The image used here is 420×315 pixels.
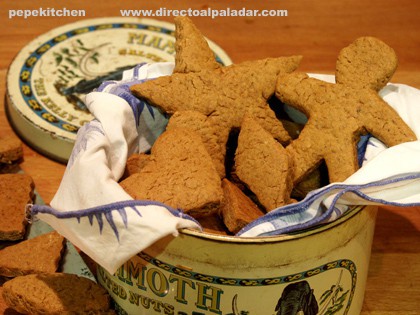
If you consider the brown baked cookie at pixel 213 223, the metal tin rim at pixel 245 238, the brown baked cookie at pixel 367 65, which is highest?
the brown baked cookie at pixel 367 65

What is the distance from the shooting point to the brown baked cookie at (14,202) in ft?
2.90

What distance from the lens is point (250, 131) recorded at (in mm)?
748

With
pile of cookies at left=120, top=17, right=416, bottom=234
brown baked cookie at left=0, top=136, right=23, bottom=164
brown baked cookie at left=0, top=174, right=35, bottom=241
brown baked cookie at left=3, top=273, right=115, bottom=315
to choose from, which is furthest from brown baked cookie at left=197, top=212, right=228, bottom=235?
brown baked cookie at left=0, top=136, right=23, bottom=164

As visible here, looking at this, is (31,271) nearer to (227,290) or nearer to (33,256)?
(33,256)

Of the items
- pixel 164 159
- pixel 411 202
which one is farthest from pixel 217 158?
pixel 411 202

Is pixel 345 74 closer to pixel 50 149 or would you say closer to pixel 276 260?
pixel 276 260

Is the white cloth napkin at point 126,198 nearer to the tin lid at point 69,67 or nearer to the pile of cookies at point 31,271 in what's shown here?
the pile of cookies at point 31,271

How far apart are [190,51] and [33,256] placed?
295mm

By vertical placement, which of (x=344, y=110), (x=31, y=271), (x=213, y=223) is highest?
(x=344, y=110)

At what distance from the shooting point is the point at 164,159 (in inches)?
28.6

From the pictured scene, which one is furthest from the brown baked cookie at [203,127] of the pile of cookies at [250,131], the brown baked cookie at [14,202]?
the brown baked cookie at [14,202]

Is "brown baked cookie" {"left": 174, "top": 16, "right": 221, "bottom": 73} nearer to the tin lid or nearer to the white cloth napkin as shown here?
the white cloth napkin

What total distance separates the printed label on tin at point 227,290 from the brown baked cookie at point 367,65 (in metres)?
0.19

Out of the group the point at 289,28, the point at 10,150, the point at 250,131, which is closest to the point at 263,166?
the point at 250,131
